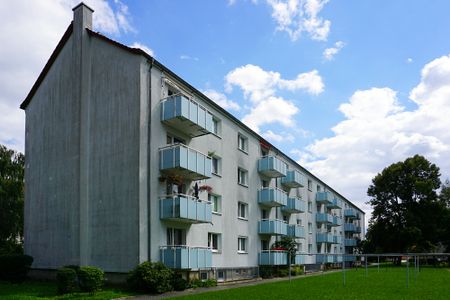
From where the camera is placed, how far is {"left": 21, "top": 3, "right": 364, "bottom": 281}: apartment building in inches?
864

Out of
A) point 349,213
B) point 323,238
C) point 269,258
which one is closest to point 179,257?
point 269,258

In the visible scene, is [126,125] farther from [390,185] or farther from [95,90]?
[390,185]

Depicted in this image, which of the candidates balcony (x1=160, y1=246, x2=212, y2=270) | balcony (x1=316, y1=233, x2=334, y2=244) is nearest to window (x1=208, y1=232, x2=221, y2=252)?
balcony (x1=160, y1=246, x2=212, y2=270)

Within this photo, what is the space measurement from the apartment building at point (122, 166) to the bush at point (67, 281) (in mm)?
3430

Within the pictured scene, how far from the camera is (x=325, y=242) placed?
56.0 m

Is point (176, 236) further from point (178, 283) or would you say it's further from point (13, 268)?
point (13, 268)

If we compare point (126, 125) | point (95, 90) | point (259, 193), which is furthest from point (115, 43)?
point (259, 193)

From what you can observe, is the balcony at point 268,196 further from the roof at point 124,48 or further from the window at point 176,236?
the window at point 176,236

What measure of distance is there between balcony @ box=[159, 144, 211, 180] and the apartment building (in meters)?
0.05

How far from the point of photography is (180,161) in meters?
22.4

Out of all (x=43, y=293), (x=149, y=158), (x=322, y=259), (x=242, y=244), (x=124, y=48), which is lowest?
(x=322, y=259)

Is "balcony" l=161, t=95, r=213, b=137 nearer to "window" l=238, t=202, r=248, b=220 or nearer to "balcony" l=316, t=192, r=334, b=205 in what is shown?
"window" l=238, t=202, r=248, b=220

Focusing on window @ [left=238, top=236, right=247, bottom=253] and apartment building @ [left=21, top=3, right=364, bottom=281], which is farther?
window @ [left=238, top=236, right=247, bottom=253]

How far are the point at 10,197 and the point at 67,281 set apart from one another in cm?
2847
